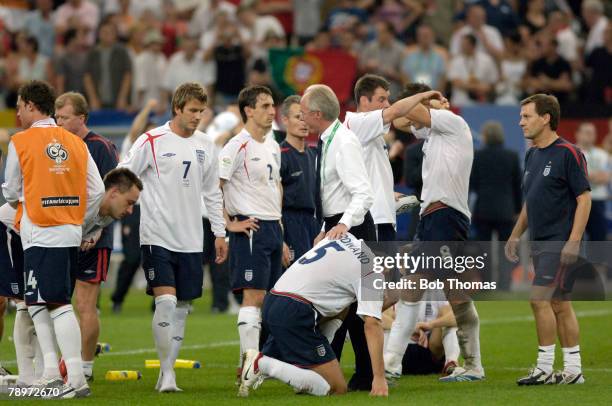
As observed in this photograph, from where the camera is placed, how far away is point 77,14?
24.7 meters

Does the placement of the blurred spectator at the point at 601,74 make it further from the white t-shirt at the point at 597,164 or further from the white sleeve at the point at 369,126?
the white sleeve at the point at 369,126

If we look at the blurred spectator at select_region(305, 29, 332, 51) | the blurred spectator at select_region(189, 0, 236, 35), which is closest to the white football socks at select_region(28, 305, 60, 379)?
the blurred spectator at select_region(305, 29, 332, 51)

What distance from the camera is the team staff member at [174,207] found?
34.6ft

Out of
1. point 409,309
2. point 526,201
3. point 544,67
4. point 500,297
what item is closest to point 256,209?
point 409,309

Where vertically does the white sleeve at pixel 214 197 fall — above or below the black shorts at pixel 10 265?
above

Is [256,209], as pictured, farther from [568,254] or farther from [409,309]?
[568,254]

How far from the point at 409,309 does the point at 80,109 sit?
11.0 ft

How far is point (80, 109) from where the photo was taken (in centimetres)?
1106

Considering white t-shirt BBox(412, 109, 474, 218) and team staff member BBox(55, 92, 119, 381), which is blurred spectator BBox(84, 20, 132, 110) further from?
white t-shirt BBox(412, 109, 474, 218)

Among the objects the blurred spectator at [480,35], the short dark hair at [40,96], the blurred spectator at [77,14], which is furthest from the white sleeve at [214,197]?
the blurred spectator at [77,14]

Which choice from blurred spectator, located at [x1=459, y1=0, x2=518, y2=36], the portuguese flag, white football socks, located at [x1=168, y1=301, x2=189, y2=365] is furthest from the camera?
blurred spectator, located at [x1=459, y1=0, x2=518, y2=36]

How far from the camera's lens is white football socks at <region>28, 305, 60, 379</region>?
31.6ft

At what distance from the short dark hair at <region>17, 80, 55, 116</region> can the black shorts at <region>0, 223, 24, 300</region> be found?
118cm

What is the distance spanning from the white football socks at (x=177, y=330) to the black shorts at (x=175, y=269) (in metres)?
0.09
